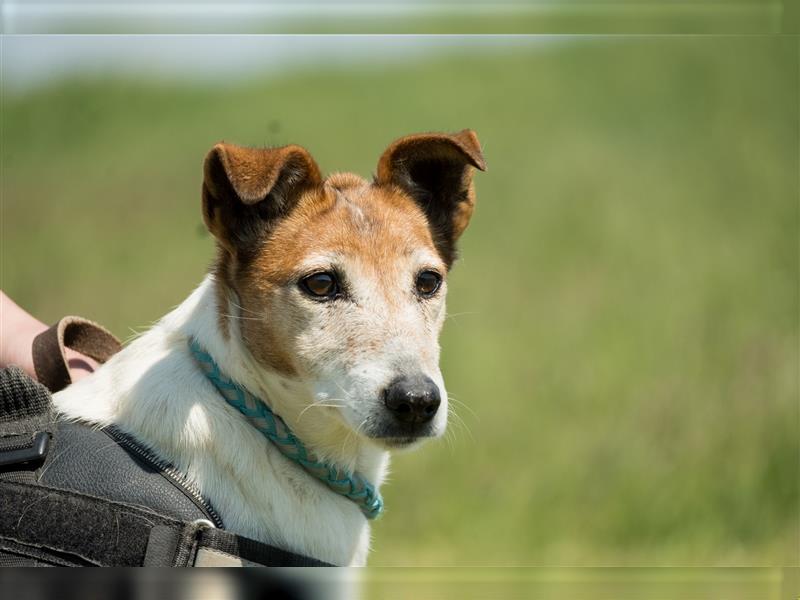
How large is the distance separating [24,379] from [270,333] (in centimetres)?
83

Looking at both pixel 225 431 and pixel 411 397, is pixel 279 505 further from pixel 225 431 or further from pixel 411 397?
pixel 411 397

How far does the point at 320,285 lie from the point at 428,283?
434 millimetres

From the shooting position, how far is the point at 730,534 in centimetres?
700

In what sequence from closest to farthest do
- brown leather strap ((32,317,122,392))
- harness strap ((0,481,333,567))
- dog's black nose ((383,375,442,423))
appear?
harness strap ((0,481,333,567)) < dog's black nose ((383,375,442,423)) < brown leather strap ((32,317,122,392))

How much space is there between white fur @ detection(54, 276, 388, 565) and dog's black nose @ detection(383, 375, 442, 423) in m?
0.30

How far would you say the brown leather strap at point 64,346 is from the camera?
3621 mm

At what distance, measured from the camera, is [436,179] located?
3.83 meters

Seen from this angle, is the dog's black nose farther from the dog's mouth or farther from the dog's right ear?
the dog's right ear

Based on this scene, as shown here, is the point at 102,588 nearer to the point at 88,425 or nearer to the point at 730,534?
the point at 88,425

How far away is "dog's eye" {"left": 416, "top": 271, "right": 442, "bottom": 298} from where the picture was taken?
135 inches

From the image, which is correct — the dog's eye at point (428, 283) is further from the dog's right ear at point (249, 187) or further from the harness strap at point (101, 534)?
the harness strap at point (101, 534)

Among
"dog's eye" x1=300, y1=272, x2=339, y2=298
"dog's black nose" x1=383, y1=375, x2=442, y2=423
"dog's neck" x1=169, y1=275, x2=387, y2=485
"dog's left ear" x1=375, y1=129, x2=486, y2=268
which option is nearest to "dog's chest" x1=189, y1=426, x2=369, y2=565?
"dog's neck" x1=169, y1=275, x2=387, y2=485

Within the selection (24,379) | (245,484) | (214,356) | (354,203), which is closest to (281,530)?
(245,484)


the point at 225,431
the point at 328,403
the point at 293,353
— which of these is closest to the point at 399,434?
the point at 328,403
